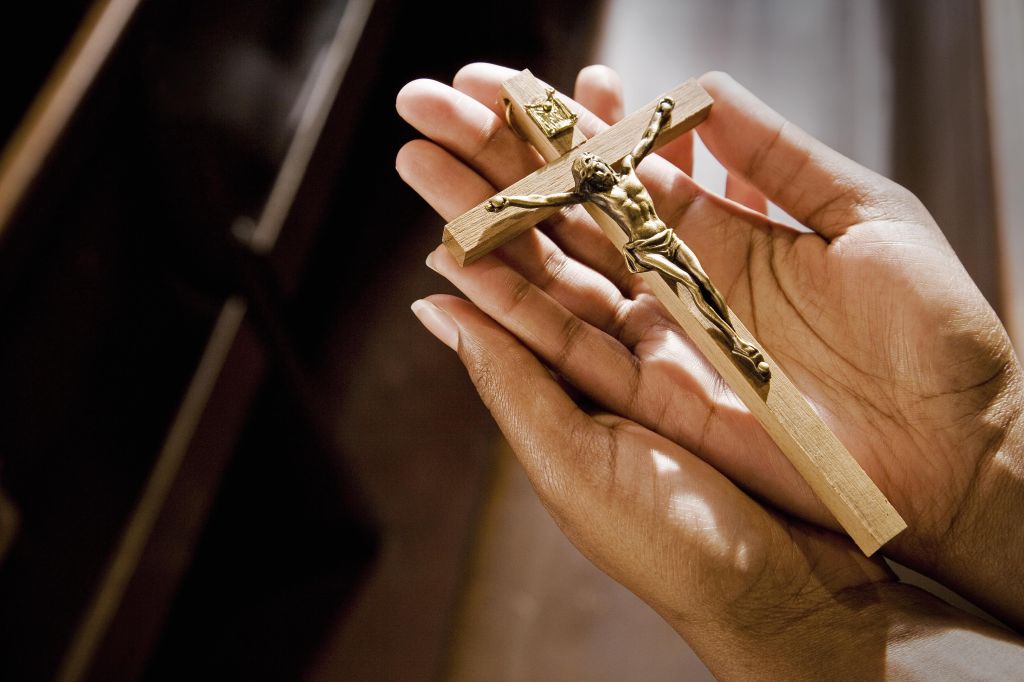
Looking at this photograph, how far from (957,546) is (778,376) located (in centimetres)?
37

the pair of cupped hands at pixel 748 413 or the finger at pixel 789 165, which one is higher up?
the finger at pixel 789 165

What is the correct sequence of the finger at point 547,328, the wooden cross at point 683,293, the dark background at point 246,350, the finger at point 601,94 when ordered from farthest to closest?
1. the finger at point 601,94
2. the dark background at point 246,350
3. the finger at point 547,328
4. the wooden cross at point 683,293

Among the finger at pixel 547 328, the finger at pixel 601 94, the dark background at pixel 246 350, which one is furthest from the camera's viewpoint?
the finger at pixel 601 94

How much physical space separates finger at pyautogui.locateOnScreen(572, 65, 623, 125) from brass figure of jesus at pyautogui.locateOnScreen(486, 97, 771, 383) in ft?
0.83

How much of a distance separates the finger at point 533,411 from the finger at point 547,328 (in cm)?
3

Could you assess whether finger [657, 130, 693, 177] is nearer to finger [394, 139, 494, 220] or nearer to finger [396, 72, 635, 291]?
finger [396, 72, 635, 291]

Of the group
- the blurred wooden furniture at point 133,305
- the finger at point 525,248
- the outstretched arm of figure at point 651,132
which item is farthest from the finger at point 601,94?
the blurred wooden furniture at point 133,305

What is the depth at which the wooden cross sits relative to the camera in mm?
969

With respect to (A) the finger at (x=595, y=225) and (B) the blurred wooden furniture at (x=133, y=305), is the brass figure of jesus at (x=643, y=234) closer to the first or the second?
(A) the finger at (x=595, y=225)

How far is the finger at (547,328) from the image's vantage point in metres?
1.08

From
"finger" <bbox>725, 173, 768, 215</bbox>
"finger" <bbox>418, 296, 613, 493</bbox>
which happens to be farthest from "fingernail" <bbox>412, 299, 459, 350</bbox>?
"finger" <bbox>725, 173, 768, 215</bbox>

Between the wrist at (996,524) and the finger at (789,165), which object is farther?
the finger at (789,165)

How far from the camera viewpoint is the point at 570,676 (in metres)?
1.34

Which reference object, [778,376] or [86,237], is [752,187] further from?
[86,237]
